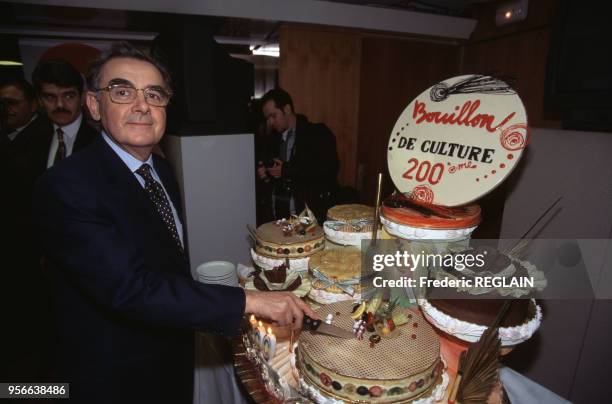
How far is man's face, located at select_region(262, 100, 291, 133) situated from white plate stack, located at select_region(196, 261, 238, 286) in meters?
2.26

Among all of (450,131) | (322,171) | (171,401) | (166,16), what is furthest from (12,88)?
(450,131)

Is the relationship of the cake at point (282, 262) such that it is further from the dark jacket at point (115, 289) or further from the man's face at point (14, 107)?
the man's face at point (14, 107)

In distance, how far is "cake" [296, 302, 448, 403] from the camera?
1.04m

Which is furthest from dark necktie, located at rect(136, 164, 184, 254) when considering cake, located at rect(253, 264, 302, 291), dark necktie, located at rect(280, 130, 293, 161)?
dark necktie, located at rect(280, 130, 293, 161)

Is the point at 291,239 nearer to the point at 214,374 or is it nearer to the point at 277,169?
the point at 214,374

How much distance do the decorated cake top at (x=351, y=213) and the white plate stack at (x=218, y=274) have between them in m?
0.69

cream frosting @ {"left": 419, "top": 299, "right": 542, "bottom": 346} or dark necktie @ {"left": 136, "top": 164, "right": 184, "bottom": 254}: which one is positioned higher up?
dark necktie @ {"left": 136, "top": 164, "right": 184, "bottom": 254}

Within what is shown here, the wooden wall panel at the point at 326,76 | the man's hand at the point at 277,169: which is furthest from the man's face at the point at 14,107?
the wooden wall panel at the point at 326,76

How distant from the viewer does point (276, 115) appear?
155 inches

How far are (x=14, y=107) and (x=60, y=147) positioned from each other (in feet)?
3.69

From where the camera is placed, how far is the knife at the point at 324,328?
47.9 inches

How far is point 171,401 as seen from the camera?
68.1 inches

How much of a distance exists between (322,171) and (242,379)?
286cm

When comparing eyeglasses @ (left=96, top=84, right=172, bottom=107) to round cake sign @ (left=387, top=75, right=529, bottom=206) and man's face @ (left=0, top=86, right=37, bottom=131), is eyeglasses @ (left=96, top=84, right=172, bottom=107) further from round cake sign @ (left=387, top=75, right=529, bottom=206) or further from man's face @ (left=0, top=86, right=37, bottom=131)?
man's face @ (left=0, top=86, right=37, bottom=131)
